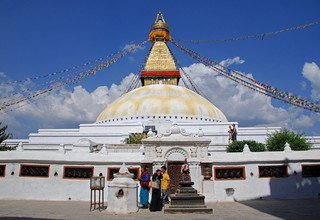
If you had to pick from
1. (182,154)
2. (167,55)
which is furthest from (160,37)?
(182,154)

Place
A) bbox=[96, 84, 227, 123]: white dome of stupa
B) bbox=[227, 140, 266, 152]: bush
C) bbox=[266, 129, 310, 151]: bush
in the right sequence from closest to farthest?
bbox=[266, 129, 310, 151]: bush, bbox=[227, 140, 266, 152]: bush, bbox=[96, 84, 227, 123]: white dome of stupa

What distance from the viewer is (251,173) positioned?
14.6 metres

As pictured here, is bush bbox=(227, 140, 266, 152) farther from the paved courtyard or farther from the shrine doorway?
the paved courtyard

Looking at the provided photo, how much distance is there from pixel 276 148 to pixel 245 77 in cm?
538

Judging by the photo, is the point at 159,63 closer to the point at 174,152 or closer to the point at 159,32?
the point at 159,32

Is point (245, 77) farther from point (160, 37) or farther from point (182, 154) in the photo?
point (160, 37)

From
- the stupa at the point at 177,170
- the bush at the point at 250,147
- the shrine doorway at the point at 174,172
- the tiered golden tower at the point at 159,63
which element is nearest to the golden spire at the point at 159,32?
the tiered golden tower at the point at 159,63

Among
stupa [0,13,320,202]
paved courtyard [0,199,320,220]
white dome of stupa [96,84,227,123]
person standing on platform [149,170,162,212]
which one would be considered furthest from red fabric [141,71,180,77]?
paved courtyard [0,199,320,220]

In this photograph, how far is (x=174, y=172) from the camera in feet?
47.0

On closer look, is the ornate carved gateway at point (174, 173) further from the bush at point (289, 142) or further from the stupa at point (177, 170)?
the bush at point (289, 142)

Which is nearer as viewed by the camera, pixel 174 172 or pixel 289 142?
pixel 174 172

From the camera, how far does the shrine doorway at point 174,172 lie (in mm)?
14219

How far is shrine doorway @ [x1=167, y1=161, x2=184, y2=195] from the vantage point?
1422 centimetres

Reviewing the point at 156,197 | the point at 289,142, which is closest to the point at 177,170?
the point at 156,197
